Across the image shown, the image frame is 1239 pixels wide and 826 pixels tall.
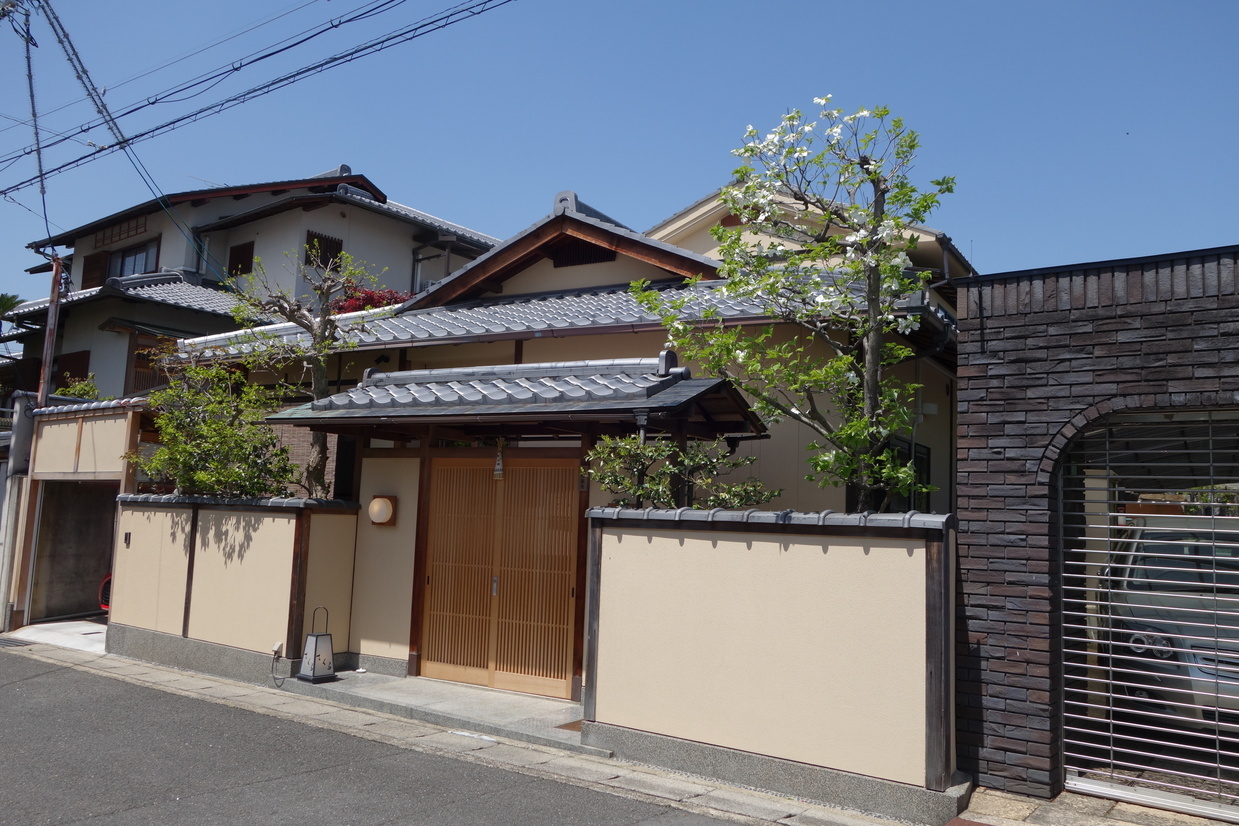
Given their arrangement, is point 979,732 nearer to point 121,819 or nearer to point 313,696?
point 121,819

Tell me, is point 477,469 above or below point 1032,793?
above

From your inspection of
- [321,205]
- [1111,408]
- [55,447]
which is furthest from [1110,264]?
[321,205]

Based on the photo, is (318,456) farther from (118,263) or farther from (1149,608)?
(118,263)

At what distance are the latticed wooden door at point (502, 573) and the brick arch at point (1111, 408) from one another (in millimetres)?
4728

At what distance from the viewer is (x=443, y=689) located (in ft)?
31.7

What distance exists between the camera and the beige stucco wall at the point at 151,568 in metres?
11.6

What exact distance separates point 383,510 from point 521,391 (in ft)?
8.67

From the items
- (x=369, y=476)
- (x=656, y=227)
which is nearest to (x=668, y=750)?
(x=369, y=476)

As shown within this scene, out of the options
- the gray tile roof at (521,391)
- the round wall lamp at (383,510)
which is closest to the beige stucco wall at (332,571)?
the round wall lamp at (383,510)

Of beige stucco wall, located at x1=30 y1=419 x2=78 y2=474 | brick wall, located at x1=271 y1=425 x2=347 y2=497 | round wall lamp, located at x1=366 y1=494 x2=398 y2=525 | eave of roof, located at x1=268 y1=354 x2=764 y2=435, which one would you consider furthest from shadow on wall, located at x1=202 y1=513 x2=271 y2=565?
beige stucco wall, located at x1=30 y1=419 x2=78 y2=474

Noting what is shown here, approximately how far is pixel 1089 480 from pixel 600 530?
400 centimetres

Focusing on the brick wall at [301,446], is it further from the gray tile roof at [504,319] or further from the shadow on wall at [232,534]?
the shadow on wall at [232,534]

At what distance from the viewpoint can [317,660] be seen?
9.88 metres

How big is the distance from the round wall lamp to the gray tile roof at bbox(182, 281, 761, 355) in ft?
6.66
